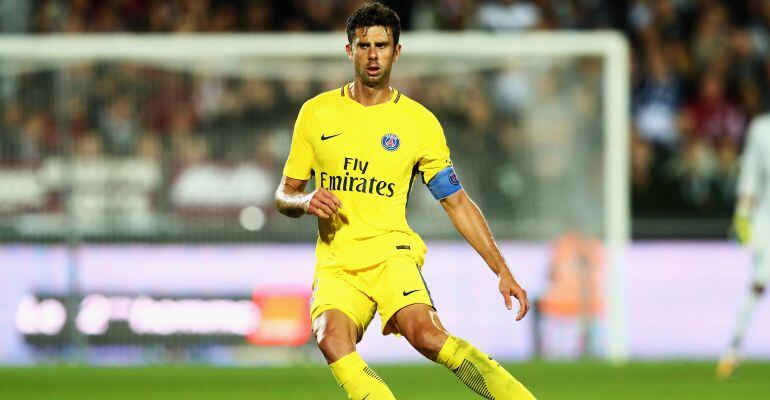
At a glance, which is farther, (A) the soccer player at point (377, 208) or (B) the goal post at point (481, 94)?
(B) the goal post at point (481, 94)

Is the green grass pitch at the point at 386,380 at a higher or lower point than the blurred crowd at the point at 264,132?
lower

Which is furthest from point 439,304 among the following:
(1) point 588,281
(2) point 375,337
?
(1) point 588,281

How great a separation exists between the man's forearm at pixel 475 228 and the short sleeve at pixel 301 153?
25.0 inches

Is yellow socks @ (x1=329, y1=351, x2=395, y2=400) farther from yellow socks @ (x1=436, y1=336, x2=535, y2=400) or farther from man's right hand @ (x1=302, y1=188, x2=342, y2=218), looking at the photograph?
man's right hand @ (x1=302, y1=188, x2=342, y2=218)

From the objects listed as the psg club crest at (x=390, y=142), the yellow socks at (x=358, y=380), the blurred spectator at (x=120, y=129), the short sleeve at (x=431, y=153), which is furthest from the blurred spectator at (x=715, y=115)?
the yellow socks at (x=358, y=380)

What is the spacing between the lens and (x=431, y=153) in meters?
5.91

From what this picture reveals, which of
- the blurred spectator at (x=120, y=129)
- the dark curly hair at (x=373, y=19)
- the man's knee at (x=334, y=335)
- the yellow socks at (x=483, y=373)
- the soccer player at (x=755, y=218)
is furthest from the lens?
the blurred spectator at (x=120, y=129)

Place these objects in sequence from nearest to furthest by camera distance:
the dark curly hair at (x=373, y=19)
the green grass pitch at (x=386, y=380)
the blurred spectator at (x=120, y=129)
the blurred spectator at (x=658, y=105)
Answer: the dark curly hair at (x=373, y=19)
the green grass pitch at (x=386, y=380)
the blurred spectator at (x=120, y=129)
the blurred spectator at (x=658, y=105)

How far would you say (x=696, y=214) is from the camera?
1305 cm

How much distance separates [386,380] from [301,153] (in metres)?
4.85

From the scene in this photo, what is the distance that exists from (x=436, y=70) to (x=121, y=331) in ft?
12.6

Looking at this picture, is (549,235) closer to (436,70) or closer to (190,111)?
(436,70)

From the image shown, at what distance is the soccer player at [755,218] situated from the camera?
11.1 m

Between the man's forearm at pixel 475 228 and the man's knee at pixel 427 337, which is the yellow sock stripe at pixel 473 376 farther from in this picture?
the man's forearm at pixel 475 228
